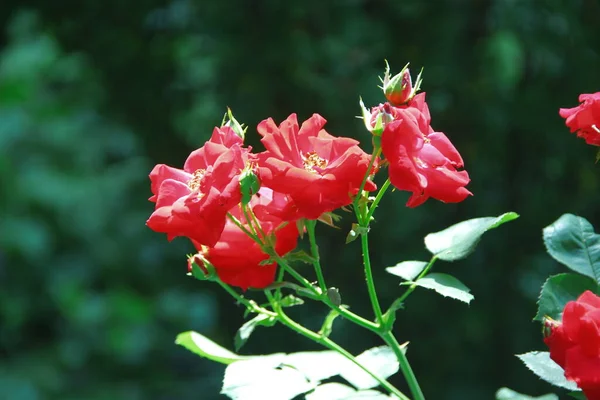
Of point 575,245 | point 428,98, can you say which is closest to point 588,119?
point 575,245

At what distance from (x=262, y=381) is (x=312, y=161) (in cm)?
16

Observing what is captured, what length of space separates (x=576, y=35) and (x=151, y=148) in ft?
3.25

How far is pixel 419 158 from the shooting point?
0.55 metres

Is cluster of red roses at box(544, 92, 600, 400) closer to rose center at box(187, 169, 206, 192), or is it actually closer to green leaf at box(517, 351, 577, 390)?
green leaf at box(517, 351, 577, 390)

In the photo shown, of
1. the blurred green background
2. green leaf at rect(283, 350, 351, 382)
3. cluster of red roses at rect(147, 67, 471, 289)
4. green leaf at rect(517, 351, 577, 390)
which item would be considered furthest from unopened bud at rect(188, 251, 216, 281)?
the blurred green background

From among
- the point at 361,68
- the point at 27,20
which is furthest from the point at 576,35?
the point at 27,20

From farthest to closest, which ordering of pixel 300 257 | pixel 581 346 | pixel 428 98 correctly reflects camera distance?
1. pixel 428 98
2. pixel 300 257
3. pixel 581 346

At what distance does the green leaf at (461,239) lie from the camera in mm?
603

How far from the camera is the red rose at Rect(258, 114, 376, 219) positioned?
537mm

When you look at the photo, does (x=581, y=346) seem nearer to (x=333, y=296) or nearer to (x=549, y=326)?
(x=549, y=326)

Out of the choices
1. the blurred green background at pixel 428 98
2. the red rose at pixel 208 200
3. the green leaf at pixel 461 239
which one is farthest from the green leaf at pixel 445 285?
the blurred green background at pixel 428 98

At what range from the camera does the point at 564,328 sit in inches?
19.6

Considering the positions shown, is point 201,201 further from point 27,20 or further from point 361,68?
point 27,20

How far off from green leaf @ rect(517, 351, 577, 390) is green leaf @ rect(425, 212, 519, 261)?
0.09 metres
